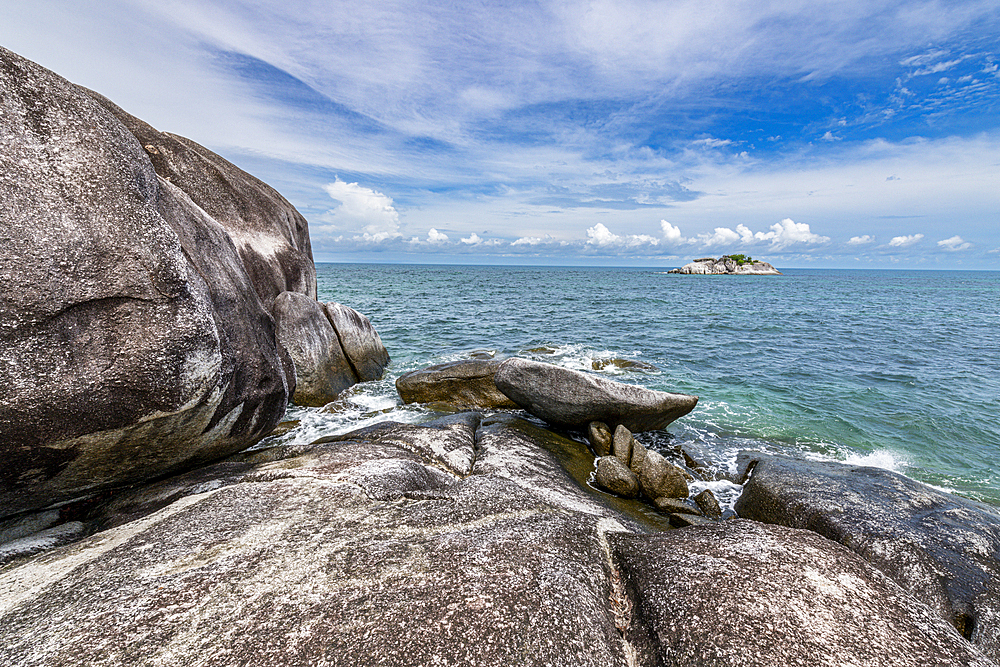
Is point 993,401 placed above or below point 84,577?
below

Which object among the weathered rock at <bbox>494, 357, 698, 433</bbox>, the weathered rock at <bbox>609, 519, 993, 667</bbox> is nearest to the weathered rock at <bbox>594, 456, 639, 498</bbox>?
the weathered rock at <bbox>494, 357, 698, 433</bbox>

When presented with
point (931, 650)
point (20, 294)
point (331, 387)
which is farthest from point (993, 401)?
point (20, 294)

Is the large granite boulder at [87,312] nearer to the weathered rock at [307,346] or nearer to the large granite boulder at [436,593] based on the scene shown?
the large granite boulder at [436,593]

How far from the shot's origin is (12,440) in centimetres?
529

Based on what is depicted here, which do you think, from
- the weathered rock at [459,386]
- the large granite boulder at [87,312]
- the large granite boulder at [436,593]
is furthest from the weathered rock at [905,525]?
the large granite boulder at [87,312]

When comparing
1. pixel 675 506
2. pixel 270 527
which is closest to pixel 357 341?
pixel 270 527

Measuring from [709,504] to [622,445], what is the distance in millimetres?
2436

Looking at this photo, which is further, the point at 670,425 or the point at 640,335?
the point at 640,335

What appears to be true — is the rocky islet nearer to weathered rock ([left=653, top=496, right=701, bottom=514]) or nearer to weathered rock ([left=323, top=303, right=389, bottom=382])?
weathered rock ([left=653, top=496, right=701, bottom=514])

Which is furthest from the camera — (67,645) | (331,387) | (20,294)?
(331,387)

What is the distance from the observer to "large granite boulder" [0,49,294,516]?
5.26 meters

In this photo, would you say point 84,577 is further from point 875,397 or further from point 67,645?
point 875,397

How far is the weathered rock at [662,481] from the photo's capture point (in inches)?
403

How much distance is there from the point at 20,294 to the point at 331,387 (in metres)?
11.2
